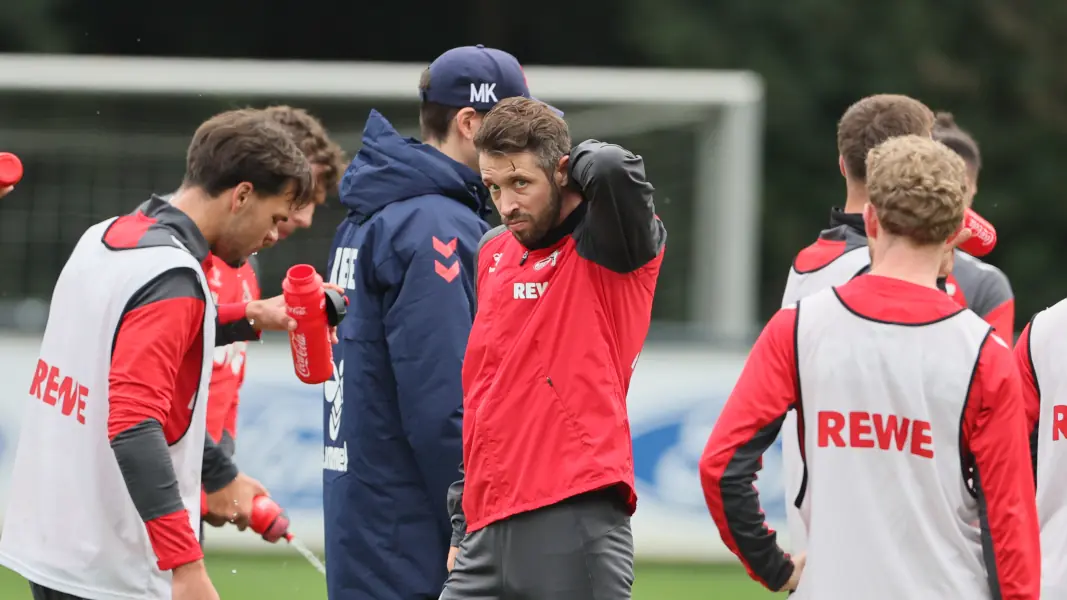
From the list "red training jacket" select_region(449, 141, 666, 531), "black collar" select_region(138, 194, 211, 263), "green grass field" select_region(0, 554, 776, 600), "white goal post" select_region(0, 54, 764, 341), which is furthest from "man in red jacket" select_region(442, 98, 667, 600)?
"white goal post" select_region(0, 54, 764, 341)

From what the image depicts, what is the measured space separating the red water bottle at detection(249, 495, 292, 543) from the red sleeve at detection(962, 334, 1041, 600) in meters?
2.49

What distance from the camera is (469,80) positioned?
15.8 ft

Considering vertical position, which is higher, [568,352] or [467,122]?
[467,122]

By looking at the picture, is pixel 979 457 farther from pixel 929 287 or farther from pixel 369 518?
pixel 369 518

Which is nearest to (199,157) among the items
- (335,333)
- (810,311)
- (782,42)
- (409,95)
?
(335,333)

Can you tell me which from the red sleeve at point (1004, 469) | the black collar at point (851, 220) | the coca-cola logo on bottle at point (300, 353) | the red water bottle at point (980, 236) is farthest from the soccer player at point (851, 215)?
the coca-cola logo on bottle at point (300, 353)

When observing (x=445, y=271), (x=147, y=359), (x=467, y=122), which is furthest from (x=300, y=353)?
(x=467, y=122)

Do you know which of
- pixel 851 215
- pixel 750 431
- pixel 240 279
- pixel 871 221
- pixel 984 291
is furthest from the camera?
pixel 240 279

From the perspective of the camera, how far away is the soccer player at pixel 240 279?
5.60m

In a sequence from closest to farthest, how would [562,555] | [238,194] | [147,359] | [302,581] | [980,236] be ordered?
1. [562,555]
2. [147,359]
3. [238,194]
4. [980,236]
5. [302,581]

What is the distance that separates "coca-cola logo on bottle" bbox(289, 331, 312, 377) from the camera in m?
4.54

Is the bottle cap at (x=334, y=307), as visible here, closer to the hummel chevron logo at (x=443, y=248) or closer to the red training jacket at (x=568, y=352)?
the hummel chevron logo at (x=443, y=248)

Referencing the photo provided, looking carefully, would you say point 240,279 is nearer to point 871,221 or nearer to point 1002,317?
point 1002,317

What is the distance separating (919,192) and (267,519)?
2540mm
